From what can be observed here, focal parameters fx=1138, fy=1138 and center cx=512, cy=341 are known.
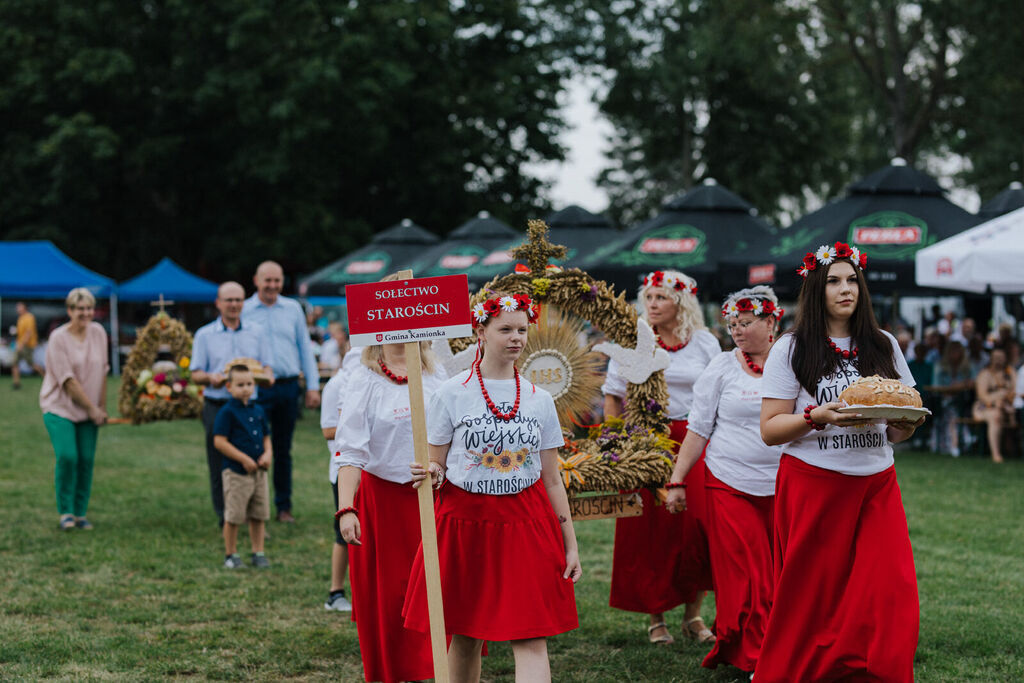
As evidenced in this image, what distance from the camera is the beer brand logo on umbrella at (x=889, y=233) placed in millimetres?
13117

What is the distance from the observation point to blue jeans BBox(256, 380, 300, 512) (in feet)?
32.4

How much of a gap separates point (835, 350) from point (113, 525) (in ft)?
23.5

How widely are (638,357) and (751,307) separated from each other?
2.49 ft

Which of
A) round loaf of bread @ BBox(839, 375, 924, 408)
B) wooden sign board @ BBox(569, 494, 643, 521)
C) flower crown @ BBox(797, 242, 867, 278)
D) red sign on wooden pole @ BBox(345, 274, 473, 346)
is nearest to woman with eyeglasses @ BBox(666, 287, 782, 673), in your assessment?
wooden sign board @ BBox(569, 494, 643, 521)

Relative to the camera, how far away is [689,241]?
588 inches

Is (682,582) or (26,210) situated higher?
(26,210)

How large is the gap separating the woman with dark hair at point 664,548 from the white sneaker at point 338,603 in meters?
1.72

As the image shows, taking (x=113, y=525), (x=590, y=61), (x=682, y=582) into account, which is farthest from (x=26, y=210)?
(x=682, y=582)

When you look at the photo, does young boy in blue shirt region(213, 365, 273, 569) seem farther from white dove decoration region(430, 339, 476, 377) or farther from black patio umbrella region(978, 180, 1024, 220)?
black patio umbrella region(978, 180, 1024, 220)

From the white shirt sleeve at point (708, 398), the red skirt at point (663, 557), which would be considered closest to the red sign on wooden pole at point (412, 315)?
the white shirt sleeve at point (708, 398)

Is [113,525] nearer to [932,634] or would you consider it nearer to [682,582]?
[682,582]

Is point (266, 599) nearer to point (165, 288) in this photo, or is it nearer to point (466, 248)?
point (466, 248)

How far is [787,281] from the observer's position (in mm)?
Result: 13172

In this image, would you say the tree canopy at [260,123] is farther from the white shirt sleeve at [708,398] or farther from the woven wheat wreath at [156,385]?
the white shirt sleeve at [708,398]
